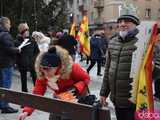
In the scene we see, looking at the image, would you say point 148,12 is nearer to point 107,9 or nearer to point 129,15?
point 107,9

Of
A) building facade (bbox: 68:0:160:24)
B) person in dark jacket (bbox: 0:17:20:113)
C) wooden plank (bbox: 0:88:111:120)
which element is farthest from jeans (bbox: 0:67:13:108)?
building facade (bbox: 68:0:160:24)

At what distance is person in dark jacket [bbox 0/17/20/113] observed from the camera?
10.5 meters

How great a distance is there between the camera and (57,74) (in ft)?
17.7

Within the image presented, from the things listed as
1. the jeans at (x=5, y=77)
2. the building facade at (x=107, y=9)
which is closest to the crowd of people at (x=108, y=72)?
the jeans at (x=5, y=77)

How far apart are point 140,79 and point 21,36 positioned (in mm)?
8683

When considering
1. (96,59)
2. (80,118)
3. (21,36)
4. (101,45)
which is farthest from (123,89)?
(101,45)

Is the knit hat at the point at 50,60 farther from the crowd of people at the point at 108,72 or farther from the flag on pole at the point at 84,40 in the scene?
the flag on pole at the point at 84,40

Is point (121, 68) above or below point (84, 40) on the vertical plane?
above

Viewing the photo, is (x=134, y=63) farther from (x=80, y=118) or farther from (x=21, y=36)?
(x=21, y=36)

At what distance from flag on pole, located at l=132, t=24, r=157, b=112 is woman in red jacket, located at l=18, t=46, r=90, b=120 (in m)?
0.74

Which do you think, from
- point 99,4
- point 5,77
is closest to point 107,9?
point 99,4

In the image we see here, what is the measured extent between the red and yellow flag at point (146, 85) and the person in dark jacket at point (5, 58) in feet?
19.0

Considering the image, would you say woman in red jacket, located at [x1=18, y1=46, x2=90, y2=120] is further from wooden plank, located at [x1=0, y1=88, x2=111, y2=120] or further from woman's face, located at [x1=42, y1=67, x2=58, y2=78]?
wooden plank, located at [x1=0, y1=88, x2=111, y2=120]

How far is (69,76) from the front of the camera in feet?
17.9
